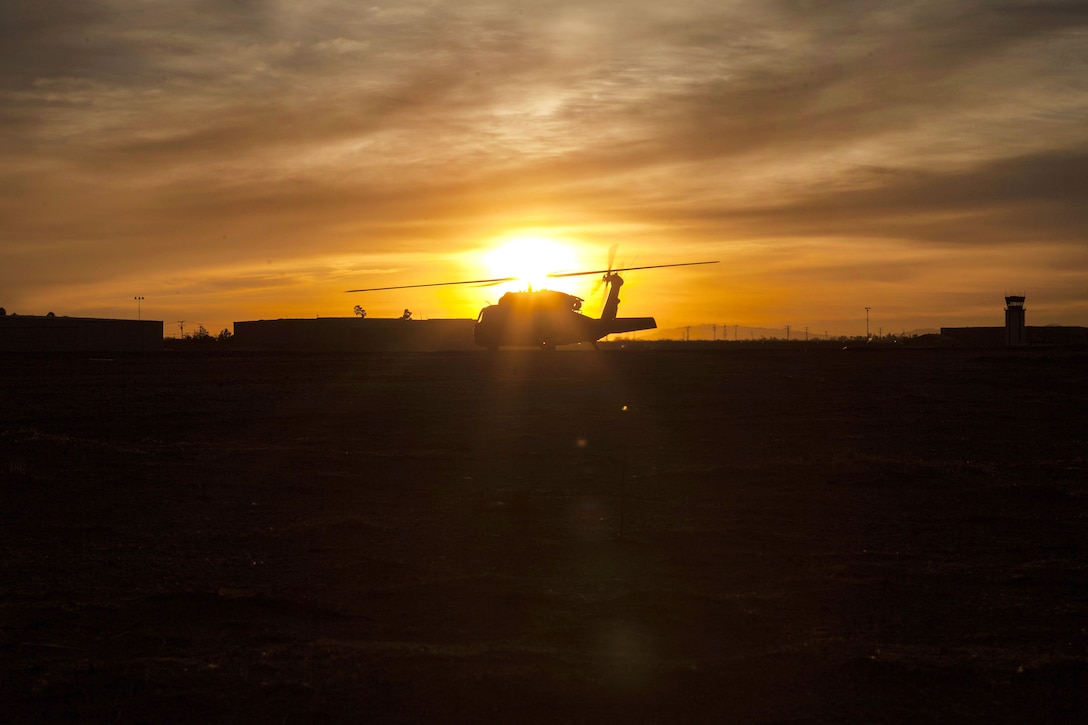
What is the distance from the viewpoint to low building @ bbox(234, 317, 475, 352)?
3994 inches

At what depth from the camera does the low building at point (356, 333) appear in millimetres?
101438

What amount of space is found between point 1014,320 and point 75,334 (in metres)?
79.1

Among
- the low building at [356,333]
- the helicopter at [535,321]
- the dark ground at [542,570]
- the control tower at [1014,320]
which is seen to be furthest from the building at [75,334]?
the control tower at [1014,320]

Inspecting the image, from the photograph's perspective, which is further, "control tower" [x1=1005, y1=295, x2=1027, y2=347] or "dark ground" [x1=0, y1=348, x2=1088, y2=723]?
"control tower" [x1=1005, y1=295, x2=1027, y2=347]

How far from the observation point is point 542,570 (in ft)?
31.2

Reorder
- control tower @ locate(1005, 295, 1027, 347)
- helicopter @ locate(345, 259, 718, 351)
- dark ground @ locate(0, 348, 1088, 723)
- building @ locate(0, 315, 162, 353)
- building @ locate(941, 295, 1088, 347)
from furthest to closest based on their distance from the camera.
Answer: building @ locate(941, 295, 1088, 347)
control tower @ locate(1005, 295, 1027, 347)
building @ locate(0, 315, 162, 353)
helicopter @ locate(345, 259, 718, 351)
dark ground @ locate(0, 348, 1088, 723)

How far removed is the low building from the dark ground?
263ft

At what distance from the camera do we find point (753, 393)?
2839cm

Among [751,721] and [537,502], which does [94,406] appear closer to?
[537,502]

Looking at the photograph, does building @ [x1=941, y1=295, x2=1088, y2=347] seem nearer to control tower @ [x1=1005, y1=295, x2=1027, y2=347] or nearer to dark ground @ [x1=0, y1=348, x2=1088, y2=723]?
control tower @ [x1=1005, y1=295, x2=1027, y2=347]

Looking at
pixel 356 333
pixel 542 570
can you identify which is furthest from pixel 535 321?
pixel 356 333

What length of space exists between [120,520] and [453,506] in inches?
145

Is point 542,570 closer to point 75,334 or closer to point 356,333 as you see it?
point 75,334

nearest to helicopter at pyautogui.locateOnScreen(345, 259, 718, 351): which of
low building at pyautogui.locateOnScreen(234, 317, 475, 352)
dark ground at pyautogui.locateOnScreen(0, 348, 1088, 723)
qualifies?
dark ground at pyautogui.locateOnScreen(0, 348, 1088, 723)
